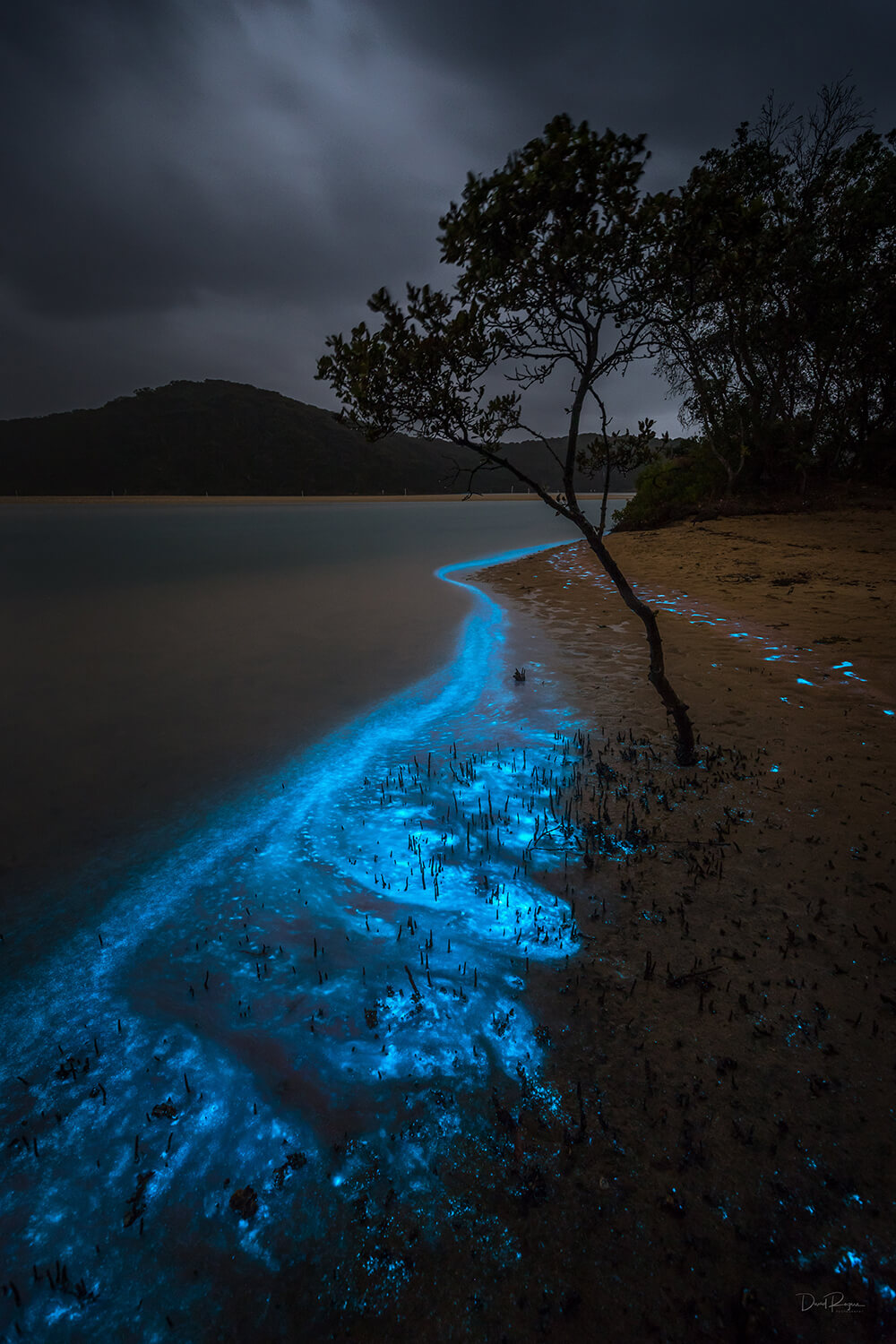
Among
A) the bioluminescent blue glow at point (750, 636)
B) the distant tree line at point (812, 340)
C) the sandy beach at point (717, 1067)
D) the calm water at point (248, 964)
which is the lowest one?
the calm water at point (248, 964)

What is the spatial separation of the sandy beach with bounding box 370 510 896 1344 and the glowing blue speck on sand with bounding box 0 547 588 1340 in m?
0.43

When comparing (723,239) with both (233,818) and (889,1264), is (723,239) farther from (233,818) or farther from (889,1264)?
(233,818)

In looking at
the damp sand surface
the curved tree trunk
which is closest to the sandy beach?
the damp sand surface

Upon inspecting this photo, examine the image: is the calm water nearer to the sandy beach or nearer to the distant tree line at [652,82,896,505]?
the sandy beach

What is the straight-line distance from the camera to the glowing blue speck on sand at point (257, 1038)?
2.91 metres

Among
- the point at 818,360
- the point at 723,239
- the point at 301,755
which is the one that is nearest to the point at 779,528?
the point at 818,360

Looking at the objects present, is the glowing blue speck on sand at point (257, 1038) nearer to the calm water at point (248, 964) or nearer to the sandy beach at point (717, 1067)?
the calm water at point (248, 964)

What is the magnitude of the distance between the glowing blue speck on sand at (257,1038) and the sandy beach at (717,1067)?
0.43m

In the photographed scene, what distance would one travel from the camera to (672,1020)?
386 centimetres

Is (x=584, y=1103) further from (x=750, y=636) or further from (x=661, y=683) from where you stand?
(x=750, y=636)

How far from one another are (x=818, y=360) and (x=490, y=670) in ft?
A: 86.8

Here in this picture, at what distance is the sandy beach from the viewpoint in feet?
8.37

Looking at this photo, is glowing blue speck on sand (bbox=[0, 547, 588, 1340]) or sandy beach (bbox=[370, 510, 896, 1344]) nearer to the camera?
sandy beach (bbox=[370, 510, 896, 1344])

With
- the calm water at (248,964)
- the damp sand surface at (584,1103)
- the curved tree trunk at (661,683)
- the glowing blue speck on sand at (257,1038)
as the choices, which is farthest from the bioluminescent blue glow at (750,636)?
the glowing blue speck on sand at (257,1038)
